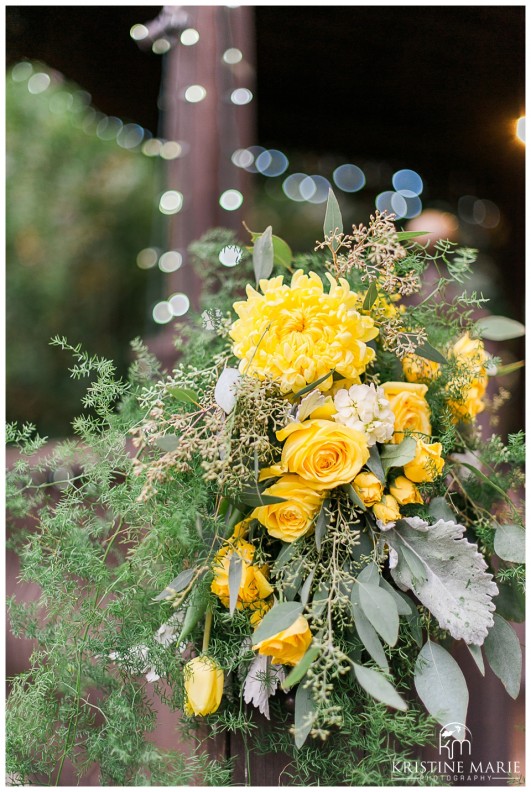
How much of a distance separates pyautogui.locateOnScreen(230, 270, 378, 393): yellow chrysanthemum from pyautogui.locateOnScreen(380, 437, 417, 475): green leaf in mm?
82

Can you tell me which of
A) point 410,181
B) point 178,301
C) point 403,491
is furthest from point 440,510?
point 410,181

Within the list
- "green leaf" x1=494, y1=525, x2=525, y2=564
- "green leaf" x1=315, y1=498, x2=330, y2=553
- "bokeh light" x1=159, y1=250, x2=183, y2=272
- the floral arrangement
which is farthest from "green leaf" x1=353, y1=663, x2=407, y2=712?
"bokeh light" x1=159, y1=250, x2=183, y2=272

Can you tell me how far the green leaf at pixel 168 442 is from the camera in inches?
21.2

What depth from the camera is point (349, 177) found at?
12.8 ft

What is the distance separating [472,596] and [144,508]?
1.08 ft

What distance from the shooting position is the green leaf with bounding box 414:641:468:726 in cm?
50

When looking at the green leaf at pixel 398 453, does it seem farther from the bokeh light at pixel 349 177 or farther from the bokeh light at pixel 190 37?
the bokeh light at pixel 349 177

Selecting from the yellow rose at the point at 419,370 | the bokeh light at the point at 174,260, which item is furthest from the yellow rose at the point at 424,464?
the bokeh light at the point at 174,260

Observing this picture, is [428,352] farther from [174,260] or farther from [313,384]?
[174,260]

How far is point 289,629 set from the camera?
0.49 m

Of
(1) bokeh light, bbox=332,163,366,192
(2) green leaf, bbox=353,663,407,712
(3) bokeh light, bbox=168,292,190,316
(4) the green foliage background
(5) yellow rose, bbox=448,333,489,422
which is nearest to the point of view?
(2) green leaf, bbox=353,663,407,712

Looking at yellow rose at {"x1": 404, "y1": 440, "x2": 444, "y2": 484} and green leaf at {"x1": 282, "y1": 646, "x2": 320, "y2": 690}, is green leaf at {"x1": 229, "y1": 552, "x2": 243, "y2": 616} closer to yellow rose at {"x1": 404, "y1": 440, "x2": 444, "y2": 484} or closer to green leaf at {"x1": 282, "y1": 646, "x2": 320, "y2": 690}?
green leaf at {"x1": 282, "y1": 646, "x2": 320, "y2": 690}

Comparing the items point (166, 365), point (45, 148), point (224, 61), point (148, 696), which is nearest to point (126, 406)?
point (148, 696)

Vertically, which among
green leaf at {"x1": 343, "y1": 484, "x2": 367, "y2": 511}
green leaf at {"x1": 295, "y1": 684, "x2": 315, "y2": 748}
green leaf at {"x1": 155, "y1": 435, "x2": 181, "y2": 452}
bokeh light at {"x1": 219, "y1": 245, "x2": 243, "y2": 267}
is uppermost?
bokeh light at {"x1": 219, "y1": 245, "x2": 243, "y2": 267}
